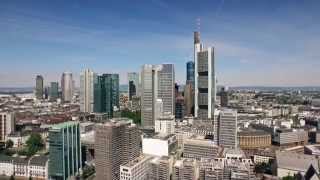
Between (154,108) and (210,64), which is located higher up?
(210,64)

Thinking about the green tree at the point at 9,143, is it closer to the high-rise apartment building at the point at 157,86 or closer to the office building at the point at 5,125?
the office building at the point at 5,125

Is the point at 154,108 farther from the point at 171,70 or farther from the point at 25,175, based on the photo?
the point at 25,175

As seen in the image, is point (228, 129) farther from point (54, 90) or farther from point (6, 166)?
point (54, 90)

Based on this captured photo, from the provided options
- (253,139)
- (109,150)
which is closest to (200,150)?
(109,150)

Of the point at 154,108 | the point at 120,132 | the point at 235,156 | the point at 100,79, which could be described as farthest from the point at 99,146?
the point at 100,79

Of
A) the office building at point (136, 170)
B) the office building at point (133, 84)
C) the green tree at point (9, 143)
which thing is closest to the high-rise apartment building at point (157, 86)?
the green tree at point (9, 143)

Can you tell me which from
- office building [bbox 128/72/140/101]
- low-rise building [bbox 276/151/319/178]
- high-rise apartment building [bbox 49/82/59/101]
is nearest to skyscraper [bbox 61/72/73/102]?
high-rise apartment building [bbox 49/82/59/101]

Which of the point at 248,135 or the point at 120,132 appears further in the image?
the point at 248,135

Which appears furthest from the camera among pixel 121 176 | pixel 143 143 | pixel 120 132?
pixel 143 143
